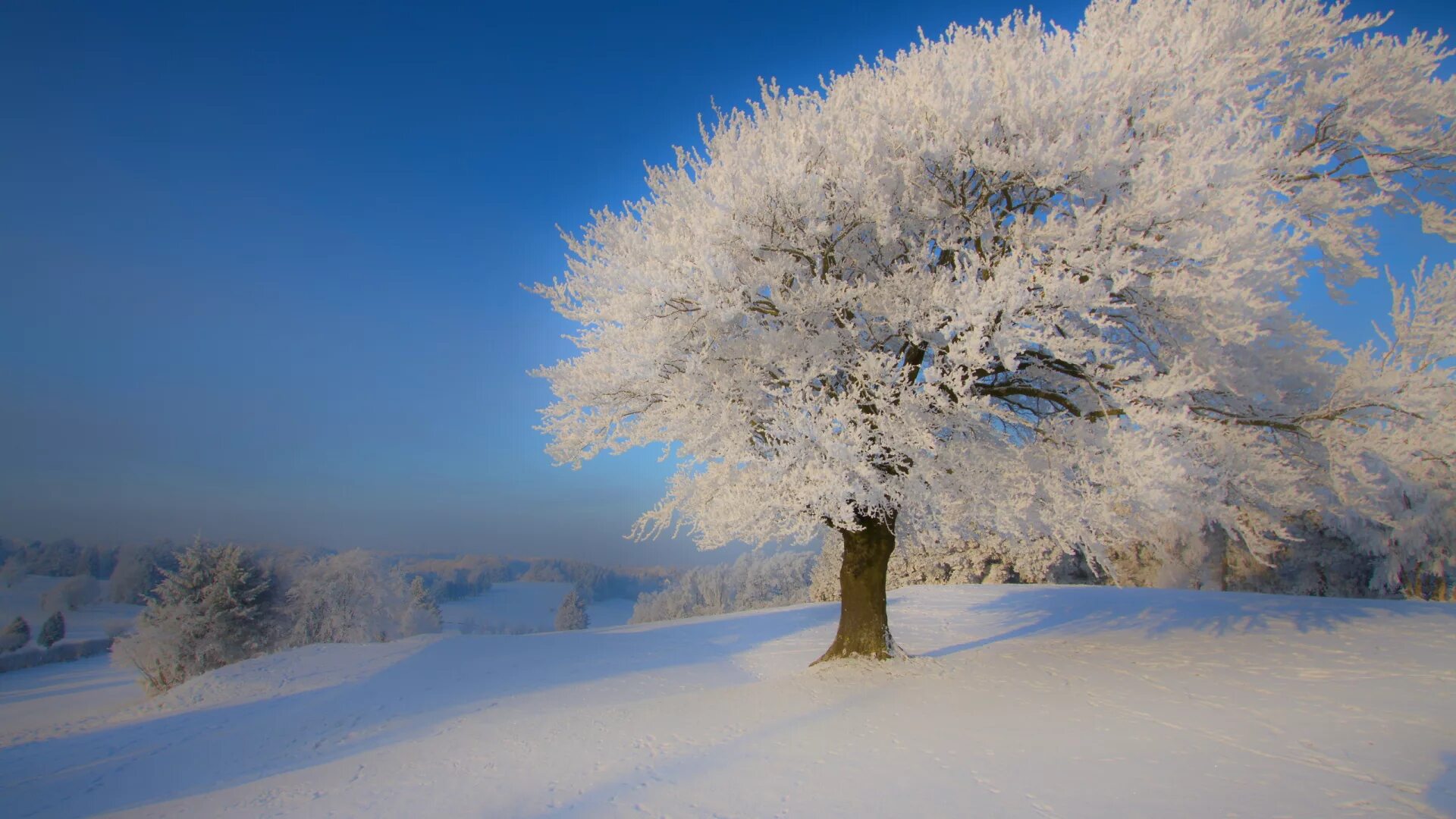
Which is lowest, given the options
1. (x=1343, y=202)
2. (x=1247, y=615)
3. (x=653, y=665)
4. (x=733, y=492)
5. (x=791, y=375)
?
(x=653, y=665)

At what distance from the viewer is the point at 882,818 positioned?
4516 millimetres

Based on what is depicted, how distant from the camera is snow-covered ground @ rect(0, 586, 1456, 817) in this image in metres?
4.96

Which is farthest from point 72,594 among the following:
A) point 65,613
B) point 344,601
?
point 344,601

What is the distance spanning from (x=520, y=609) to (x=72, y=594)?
126ft

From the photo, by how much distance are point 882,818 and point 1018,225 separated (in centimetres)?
728

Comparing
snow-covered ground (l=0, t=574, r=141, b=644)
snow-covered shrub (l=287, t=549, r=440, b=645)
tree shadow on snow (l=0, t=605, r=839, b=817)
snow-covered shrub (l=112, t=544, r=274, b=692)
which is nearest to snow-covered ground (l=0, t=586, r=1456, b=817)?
tree shadow on snow (l=0, t=605, r=839, b=817)

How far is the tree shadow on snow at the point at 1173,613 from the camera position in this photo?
1274 cm

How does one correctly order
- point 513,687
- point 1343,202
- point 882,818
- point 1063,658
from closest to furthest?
point 882,818 < point 1343,202 < point 1063,658 < point 513,687

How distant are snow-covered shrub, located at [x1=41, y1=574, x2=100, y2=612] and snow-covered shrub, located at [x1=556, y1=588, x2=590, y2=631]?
125 ft

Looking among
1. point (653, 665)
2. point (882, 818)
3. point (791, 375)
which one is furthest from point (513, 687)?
point (882, 818)

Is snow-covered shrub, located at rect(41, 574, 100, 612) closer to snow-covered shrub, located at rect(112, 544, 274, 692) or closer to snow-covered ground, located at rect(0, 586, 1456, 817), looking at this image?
snow-covered shrub, located at rect(112, 544, 274, 692)

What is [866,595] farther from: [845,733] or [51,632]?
[51,632]

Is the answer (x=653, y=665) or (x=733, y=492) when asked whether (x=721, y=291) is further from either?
(x=653, y=665)

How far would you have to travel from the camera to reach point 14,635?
4259 cm
